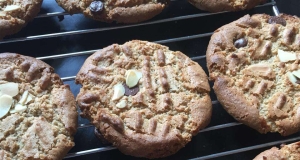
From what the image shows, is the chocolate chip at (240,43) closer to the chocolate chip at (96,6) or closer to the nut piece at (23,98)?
the chocolate chip at (96,6)

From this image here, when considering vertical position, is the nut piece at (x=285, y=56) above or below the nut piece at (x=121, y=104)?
above

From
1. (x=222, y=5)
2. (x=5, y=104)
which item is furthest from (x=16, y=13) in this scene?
(x=222, y=5)

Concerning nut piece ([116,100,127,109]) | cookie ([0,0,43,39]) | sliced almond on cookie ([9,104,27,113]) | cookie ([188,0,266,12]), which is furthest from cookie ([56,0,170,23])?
sliced almond on cookie ([9,104,27,113])

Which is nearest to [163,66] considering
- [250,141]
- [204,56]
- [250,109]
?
[204,56]

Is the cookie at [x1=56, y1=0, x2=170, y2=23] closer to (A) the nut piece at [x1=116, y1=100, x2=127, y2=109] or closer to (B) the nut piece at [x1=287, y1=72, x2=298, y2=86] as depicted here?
(A) the nut piece at [x1=116, y1=100, x2=127, y2=109]

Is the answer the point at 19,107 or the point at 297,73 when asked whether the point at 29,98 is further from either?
the point at 297,73

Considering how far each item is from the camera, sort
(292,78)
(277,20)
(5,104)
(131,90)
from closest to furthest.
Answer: (5,104) < (131,90) < (292,78) < (277,20)

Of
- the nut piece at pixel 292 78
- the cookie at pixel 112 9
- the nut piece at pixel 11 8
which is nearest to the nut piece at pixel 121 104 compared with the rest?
the cookie at pixel 112 9
